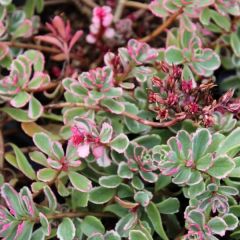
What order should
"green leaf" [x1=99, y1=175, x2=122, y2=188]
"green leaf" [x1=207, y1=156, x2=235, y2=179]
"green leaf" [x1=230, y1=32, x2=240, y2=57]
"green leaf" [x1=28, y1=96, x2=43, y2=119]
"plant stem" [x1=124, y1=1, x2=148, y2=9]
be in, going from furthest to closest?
"plant stem" [x1=124, y1=1, x2=148, y2=9], "green leaf" [x1=230, y1=32, x2=240, y2=57], "green leaf" [x1=28, y1=96, x2=43, y2=119], "green leaf" [x1=99, y1=175, x2=122, y2=188], "green leaf" [x1=207, y1=156, x2=235, y2=179]

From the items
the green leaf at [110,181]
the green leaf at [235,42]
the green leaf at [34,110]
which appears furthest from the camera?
the green leaf at [235,42]

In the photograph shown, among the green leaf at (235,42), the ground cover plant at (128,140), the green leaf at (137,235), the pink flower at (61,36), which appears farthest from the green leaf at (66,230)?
the green leaf at (235,42)

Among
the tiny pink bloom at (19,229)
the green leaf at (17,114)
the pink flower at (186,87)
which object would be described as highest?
the pink flower at (186,87)

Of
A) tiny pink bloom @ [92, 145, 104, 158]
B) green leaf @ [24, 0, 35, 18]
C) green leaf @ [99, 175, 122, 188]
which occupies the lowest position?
green leaf @ [99, 175, 122, 188]

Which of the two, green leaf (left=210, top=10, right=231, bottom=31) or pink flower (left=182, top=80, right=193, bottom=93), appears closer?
pink flower (left=182, top=80, right=193, bottom=93)

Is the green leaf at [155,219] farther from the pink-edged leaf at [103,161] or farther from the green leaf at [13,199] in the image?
the green leaf at [13,199]

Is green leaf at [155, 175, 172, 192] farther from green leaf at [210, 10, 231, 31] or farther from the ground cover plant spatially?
green leaf at [210, 10, 231, 31]

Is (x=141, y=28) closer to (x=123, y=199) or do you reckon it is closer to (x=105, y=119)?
(x=105, y=119)

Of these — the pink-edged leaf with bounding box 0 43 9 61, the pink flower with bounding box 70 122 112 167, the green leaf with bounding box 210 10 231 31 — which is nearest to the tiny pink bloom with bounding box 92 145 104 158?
the pink flower with bounding box 70 122 112 167
